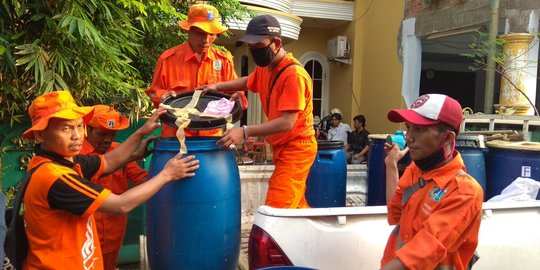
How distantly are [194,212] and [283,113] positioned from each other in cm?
83

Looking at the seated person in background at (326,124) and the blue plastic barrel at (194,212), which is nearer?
the blue plastic barrel at (194,212)

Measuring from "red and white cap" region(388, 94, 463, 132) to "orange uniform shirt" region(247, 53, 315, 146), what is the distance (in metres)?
1.13

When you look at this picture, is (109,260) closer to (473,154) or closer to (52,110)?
(52,110)

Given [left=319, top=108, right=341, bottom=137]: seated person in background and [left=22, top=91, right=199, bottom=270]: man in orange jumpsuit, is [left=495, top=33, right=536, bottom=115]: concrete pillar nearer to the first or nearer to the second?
[left=319, top=108, right=341, bottom=137]: seated person in background

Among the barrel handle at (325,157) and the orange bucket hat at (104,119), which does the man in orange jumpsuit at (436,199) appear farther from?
the barrel handle at (325,157)

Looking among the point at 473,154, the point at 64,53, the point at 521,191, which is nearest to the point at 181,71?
the point at 64,53

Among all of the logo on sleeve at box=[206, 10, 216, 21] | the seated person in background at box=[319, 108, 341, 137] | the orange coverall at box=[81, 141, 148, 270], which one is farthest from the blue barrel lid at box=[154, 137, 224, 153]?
the seated person in background at box=[319, 108, 341, 137]

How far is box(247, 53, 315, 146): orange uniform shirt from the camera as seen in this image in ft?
9.40

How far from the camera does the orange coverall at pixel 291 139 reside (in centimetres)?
288

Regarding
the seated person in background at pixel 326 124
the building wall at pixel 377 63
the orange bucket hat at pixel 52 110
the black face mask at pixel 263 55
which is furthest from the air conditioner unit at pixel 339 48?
the orange bucket hat at pixel 52 110

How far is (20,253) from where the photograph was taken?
2061mm

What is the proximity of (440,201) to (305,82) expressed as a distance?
1417mm

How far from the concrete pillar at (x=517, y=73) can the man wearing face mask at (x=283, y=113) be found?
483cm

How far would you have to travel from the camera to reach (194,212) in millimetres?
2592
